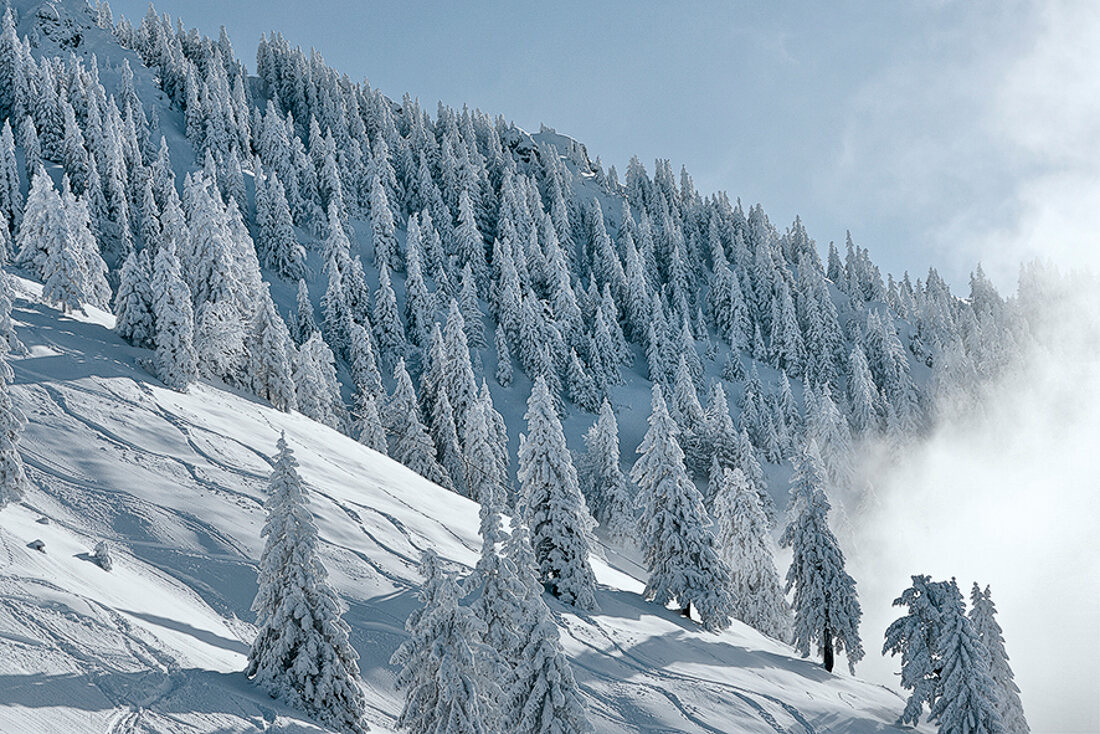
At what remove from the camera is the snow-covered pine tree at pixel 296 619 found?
1773cm

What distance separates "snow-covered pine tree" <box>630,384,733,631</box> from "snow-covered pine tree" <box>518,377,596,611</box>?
13.7 ft

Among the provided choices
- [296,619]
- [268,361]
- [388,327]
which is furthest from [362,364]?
[296,619]

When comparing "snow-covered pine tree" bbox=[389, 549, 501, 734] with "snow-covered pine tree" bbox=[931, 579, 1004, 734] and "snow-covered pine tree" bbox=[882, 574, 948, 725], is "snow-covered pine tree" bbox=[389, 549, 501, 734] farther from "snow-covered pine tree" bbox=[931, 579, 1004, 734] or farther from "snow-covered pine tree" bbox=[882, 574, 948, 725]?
"snow-covered pine tree" bbox=[882, 574, 948, 725]

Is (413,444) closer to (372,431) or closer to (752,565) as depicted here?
(372,431)

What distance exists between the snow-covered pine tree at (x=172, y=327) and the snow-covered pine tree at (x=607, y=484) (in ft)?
124

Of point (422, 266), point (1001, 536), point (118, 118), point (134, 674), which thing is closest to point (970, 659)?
point (134, 674)

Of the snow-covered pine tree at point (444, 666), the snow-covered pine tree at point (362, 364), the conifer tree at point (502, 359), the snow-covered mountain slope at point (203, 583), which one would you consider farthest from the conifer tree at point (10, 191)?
the snow-covered pine tree at point (444, 666)

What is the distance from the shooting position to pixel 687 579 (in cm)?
3741

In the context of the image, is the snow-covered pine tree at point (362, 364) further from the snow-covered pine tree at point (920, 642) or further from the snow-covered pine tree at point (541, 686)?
the snow-covered pine tree at point (541, 686)

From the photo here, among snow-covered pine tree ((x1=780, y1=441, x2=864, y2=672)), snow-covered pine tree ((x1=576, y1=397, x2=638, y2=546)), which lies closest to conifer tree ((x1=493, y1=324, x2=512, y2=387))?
snow-covered pine tree ((x1=576, y1=397, x2=638, y2=546))

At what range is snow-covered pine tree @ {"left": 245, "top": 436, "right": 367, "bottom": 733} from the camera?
1773cm

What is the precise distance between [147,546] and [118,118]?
309 ft

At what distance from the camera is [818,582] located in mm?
37844

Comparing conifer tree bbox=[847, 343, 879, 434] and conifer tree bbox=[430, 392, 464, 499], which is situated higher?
conifer tree bbox=[847, 343, 879, 434]
